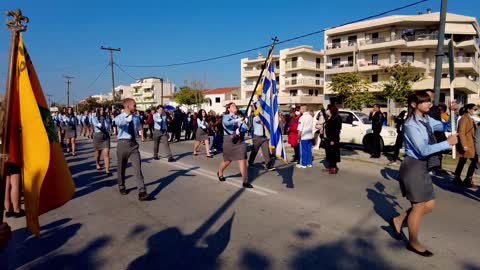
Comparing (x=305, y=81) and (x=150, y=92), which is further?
(x=150, y=92)

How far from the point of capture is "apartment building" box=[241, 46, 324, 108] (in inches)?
2056

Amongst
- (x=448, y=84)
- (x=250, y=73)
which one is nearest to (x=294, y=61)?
(x=250, y=73)

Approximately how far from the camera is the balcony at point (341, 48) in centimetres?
4274

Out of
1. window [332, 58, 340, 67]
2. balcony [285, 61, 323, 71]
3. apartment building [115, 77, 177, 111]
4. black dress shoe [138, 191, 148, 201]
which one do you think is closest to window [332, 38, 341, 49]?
window [332, 58, 340, 67]

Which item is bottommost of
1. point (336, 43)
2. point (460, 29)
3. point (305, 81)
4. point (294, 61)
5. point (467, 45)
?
point (305, 81)

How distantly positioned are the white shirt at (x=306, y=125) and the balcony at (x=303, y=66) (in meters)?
45.0

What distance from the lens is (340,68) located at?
4356 centimetres

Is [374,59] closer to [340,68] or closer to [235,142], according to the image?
[340,68]

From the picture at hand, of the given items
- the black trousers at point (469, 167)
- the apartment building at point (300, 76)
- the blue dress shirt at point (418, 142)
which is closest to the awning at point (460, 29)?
the apartment building at point (300, 76)

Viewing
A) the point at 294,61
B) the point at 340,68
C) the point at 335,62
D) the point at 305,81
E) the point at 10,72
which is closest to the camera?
the point at 10,72

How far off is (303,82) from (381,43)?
1439 centimetres

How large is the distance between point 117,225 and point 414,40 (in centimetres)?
4366

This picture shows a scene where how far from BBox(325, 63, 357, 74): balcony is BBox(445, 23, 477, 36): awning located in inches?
439

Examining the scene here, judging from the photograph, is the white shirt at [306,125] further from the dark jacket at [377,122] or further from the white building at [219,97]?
the white building at [219,97]
